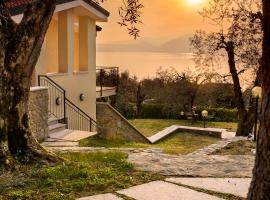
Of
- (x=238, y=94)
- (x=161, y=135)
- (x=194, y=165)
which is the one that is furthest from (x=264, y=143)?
(x=161, y=135)

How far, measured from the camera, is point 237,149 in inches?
417

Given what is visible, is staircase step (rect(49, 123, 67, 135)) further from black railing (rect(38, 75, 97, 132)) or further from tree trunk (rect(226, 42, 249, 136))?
tree trunk (rect(226, 42, 249, 136))

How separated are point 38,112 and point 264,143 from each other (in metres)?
8.93

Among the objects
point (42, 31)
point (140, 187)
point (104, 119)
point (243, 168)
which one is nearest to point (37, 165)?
point (140, 187)

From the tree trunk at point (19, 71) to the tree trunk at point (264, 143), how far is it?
3643mm

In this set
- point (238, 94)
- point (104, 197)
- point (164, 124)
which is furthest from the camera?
point (164, 124)

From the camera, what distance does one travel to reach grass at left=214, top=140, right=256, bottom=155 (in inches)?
390

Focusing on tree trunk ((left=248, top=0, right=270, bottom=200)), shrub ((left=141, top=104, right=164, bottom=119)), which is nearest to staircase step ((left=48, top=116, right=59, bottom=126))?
tree trunk ((left=248, top=0, right=270, bottom=200))

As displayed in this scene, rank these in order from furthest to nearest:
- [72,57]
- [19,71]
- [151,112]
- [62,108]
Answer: [151,112] < [72,57] < [62,108] < [19,71]

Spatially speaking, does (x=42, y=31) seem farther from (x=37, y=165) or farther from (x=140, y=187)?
(x=140, y=187)

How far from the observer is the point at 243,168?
21.3ft

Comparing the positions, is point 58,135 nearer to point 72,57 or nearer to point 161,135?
point 72,57

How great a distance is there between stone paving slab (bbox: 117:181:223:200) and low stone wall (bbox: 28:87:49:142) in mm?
6374

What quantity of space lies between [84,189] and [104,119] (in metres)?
12.8
